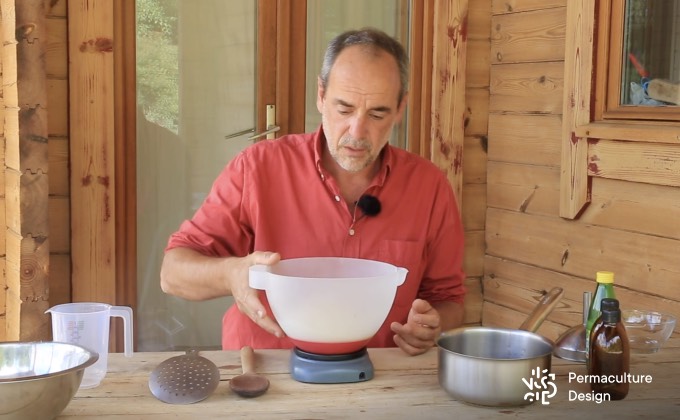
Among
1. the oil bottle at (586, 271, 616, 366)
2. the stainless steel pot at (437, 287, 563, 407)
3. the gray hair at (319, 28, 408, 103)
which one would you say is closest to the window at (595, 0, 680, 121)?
the gray hair at (319, 28, 408, 103)

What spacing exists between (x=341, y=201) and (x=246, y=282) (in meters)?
0.56

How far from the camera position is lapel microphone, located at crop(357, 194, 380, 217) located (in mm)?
A: 2090

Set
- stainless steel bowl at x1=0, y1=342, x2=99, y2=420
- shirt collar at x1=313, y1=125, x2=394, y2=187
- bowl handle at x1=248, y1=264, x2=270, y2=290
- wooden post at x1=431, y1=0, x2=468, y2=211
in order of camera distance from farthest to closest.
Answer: wooden post at x1=431, y1=0, x2=468, y2=211
shirt collar at x1=313, y1=125, x2=394, y2=187
bowl handle at x1=248, y1=264, x2=270, y2=290
stainless steel bowl at x1=0, y1=342, x2=99, y2=420

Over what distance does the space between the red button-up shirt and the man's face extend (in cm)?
10

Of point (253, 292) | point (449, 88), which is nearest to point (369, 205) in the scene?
point (253, 292)

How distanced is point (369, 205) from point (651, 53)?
123cm

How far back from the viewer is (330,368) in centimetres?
150

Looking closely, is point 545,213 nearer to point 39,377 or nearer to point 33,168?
point 33,168

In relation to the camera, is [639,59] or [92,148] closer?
[639,59]

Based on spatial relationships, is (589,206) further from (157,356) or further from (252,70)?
(157,356)

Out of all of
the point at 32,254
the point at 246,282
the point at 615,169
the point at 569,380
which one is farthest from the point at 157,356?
the point at 615,169

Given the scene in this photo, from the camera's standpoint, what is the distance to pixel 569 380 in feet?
5.07

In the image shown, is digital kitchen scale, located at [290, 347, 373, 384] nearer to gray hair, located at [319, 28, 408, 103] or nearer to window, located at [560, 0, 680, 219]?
gray hair, located at [319, 28, 408, 103]

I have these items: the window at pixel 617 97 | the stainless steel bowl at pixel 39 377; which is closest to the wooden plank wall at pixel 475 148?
the window at pixel 617 97
